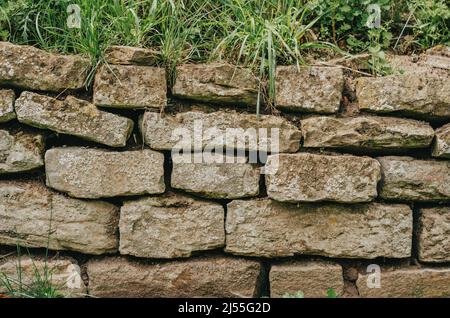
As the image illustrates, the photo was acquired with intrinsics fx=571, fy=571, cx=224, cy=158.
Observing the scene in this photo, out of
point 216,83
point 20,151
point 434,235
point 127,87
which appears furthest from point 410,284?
point 20,151

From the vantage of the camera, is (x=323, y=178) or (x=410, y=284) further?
(x=410, y=284)

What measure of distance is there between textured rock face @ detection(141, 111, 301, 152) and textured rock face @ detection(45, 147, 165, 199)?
0.34 ft

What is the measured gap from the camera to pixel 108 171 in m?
2.80

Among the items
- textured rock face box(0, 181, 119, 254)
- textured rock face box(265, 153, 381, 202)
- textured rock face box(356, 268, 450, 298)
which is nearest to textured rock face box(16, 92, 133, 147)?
textured rock face box(0, 181, 119, 254)

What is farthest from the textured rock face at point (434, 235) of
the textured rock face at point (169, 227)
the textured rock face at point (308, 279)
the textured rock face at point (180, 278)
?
the textured rock face at point (169, 227)

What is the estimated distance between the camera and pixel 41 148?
285cm

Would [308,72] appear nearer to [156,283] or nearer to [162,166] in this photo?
[162,166]

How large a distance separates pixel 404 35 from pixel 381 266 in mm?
1289

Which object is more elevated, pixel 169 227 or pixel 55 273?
pixel 169 227

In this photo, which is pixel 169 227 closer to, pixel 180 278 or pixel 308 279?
pixel 180 278

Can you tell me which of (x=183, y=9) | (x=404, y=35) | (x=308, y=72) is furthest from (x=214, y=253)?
(x=404, y=35)

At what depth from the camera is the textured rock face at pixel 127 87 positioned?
9.09 feet

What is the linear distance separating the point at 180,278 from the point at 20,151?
1.01m

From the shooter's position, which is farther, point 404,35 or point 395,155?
point 404,35
